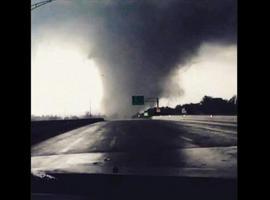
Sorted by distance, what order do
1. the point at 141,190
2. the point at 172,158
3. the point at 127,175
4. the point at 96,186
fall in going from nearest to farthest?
the point at 141,190 → the point at 96,186 → the point at 127,175 → the point at 172,158

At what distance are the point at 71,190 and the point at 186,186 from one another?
3.64 metres
